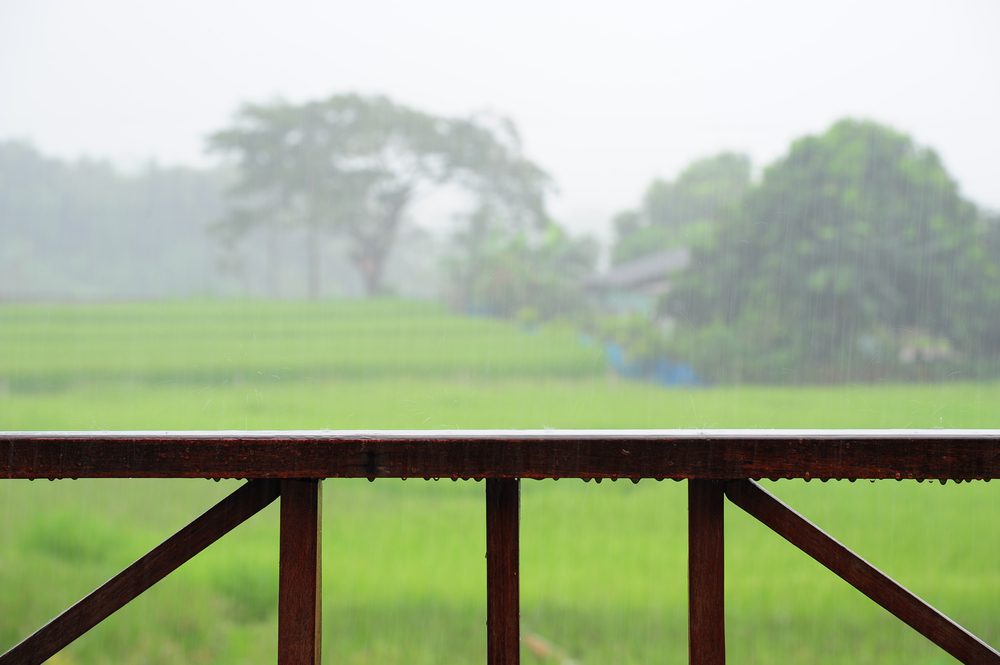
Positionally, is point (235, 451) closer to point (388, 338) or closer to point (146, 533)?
point (388, 338)

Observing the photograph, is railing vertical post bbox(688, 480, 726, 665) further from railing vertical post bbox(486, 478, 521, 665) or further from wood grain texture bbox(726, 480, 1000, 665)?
railing vertical post bbox(486, 478, 521, 665)

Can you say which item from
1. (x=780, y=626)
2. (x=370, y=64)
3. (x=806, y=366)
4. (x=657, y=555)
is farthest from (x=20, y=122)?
(x=780, y=626)

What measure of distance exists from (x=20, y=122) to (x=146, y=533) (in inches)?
72.9

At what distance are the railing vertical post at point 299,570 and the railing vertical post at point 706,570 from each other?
1.63 feet

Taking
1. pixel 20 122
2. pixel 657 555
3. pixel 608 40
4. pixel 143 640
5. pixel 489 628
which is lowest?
pixel 143 640

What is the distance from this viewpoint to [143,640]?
2947 millimetres

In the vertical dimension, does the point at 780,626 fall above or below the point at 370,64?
below

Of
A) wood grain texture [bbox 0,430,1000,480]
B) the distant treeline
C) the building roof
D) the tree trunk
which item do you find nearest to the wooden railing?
wood grain texture [bbox 0,430,1000,480]

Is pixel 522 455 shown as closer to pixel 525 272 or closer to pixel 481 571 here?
pixel 525 272

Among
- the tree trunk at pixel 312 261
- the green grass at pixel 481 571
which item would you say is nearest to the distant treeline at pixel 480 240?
the tree trunk at pixel 312 261

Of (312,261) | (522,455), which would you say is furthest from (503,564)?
(312,261)

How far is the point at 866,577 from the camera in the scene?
1.03 m

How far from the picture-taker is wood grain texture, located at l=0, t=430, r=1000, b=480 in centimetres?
97

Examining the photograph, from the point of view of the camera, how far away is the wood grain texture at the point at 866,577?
1024mm
